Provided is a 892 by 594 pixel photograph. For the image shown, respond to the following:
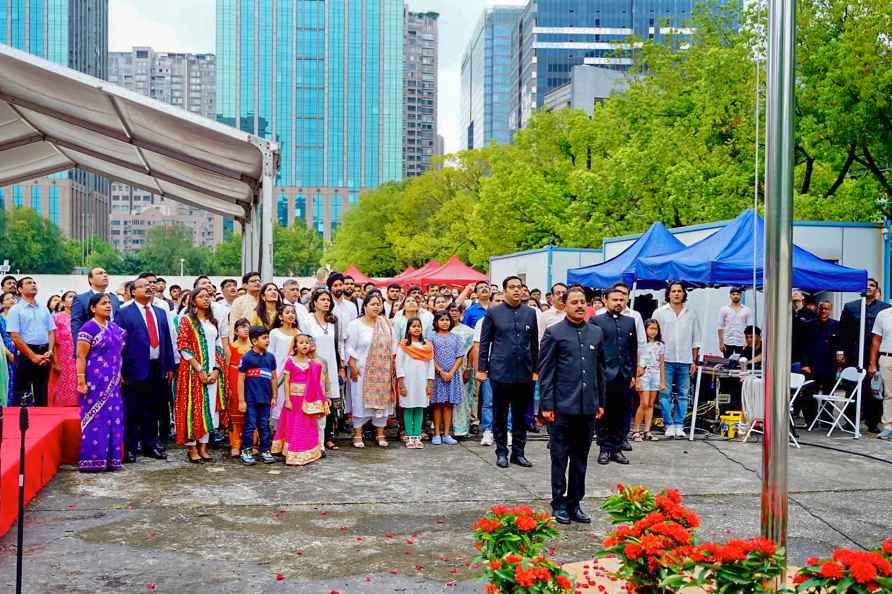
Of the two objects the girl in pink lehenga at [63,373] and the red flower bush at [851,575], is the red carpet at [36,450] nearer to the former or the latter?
the girl in pink lehenga at [63,373]

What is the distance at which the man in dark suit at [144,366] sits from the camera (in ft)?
31.7

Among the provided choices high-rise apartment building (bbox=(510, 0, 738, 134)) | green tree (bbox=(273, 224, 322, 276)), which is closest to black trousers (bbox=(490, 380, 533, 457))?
green tree (bbox=(273, 224, 322, 276))

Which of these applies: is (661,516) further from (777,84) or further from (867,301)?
(867,301)

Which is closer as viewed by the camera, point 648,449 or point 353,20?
point 648,449

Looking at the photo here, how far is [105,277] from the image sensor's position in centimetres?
948

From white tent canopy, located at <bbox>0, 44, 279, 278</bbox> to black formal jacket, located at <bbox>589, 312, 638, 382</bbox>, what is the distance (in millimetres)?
4685

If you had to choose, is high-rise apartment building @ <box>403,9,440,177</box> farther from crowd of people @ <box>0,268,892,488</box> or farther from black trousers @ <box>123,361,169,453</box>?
black trousers @ <box>123,361,169,453</box>

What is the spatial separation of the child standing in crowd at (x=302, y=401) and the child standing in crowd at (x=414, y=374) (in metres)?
1.40

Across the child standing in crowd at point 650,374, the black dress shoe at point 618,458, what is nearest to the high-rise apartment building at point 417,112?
the child standing in crowd at point 650,374

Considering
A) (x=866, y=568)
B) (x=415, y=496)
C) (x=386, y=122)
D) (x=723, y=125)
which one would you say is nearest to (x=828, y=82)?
(x=723, y=125)

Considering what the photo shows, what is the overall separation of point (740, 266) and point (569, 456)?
5615 millimetres

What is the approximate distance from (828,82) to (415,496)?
1601 cm

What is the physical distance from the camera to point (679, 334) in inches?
471

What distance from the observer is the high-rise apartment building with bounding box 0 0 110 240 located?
137375 mm
